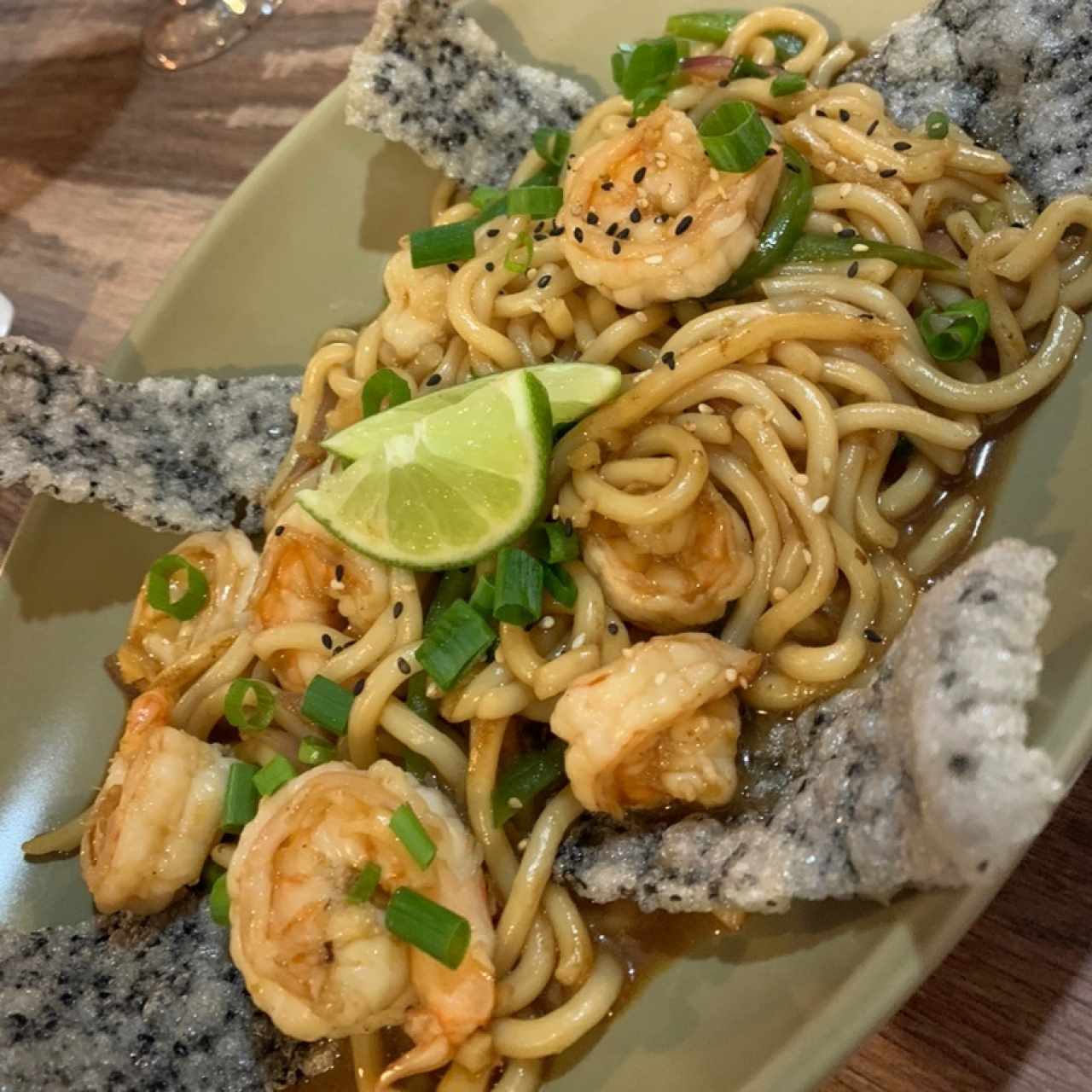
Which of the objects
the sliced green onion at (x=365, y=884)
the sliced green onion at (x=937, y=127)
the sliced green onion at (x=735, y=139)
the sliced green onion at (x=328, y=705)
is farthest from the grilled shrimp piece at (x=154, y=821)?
the sliced green onion at (x=937, y=127)

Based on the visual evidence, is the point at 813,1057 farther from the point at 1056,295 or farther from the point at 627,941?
the point at 1056,295

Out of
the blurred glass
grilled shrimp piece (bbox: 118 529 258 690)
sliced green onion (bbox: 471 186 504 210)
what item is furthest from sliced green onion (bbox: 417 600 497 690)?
the blurred glass

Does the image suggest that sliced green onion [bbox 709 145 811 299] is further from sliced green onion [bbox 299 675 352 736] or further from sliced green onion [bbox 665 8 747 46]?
sliced green onion [bbox 299 675 352 736]

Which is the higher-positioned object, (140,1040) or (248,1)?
(248,1)

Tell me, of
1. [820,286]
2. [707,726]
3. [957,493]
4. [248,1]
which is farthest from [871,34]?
[248,1]

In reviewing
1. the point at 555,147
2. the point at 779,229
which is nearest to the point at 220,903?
the point at 779,229

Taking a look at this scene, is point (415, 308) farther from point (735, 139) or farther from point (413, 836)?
point (413, 836)

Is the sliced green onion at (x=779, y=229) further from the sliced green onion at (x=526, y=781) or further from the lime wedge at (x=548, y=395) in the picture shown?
the sliced green onion at (x=526, y=781)
